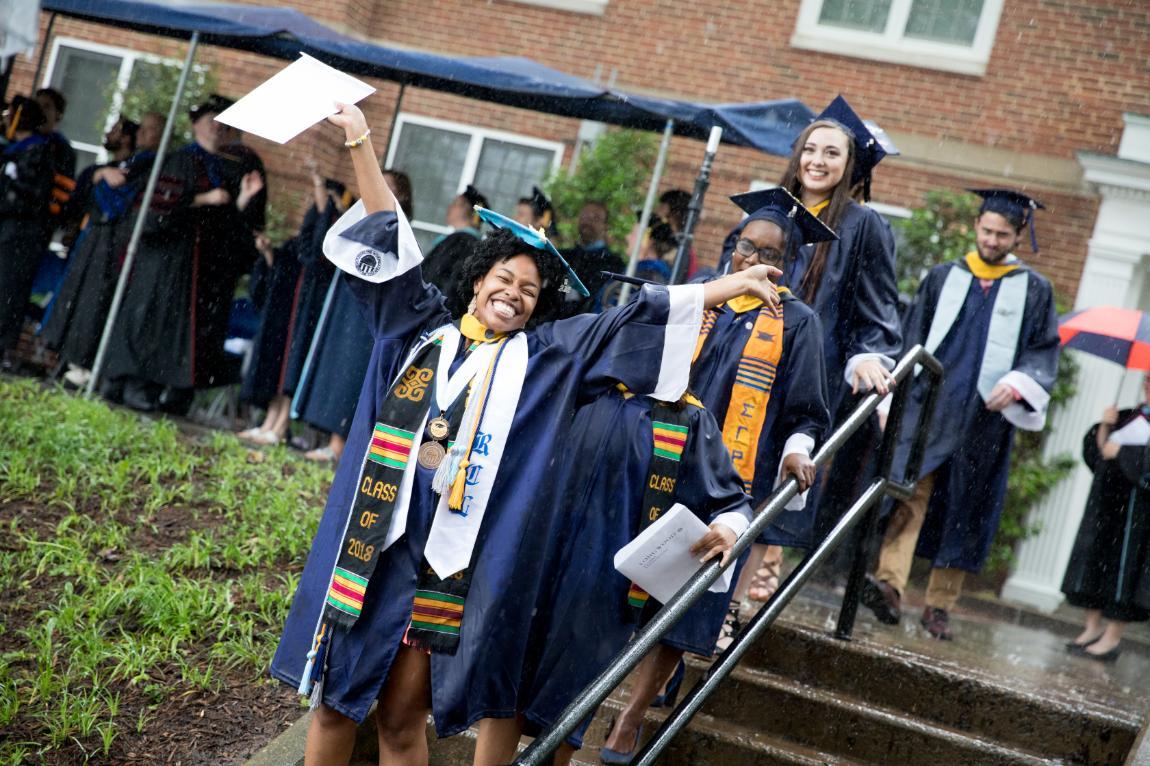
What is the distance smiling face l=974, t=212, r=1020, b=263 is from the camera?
5.71m

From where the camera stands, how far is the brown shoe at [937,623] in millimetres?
5652

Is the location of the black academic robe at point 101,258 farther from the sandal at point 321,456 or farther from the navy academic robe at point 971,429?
→ the navy academic robe at point 971,429

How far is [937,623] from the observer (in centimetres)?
570

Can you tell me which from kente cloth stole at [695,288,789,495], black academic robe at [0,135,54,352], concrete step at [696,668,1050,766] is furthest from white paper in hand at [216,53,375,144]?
black academic robe at [0,135,54,352]

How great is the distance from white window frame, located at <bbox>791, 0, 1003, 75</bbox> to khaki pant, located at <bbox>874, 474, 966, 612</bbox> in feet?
19.7

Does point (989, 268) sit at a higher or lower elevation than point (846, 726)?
higher

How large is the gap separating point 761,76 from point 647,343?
8.37 m

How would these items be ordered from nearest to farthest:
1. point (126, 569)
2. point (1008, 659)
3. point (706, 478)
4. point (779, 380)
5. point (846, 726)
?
point (706, 478) < point (779, 380) < point (846, 726) < point (126, 569) < point (1008, 659)

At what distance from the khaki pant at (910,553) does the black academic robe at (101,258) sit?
6.03 metres

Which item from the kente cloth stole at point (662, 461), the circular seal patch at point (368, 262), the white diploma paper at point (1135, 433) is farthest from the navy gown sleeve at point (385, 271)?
the white diploma paper at point (1135, 433)

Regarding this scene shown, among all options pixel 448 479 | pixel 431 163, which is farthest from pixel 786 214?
pixel 431 163

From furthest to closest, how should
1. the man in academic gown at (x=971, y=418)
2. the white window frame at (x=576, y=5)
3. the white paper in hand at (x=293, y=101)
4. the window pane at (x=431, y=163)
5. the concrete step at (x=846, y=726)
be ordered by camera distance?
the window pane at (x=431, y=163)
the white window frame at (x=576, y=5)
the man in academic gown at (x=971, y=418)
the concrete step at (x=846, y=726)
the white paper in hand at (x=293, y=101)

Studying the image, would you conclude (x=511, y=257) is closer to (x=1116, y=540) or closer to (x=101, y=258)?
(x=1116, y=540)

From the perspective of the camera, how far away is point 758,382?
4.06 m
